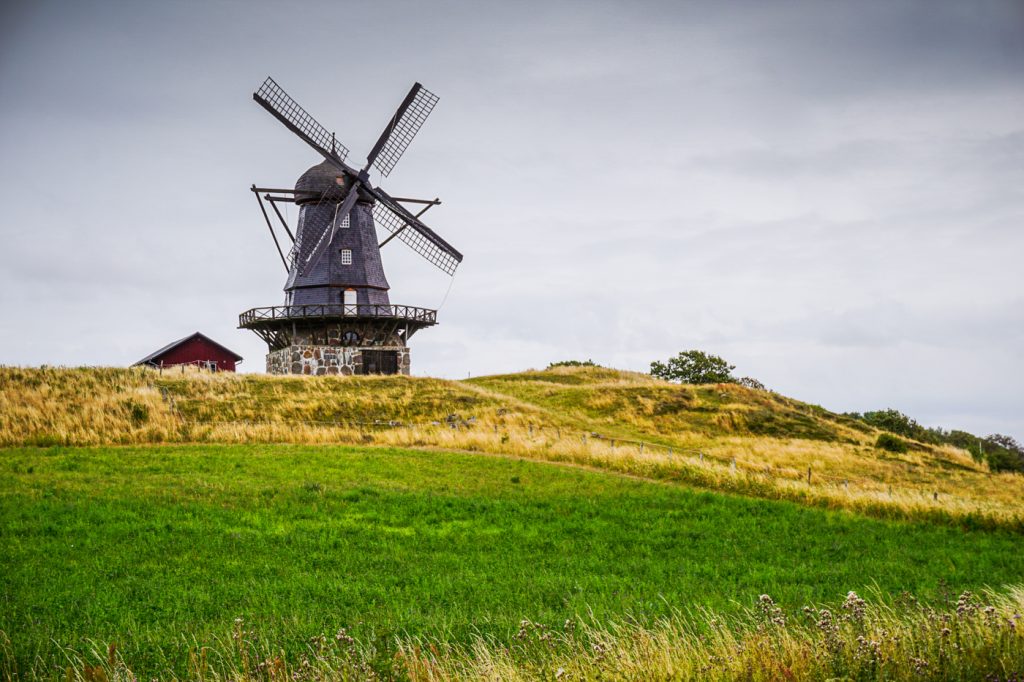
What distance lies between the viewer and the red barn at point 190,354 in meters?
53.5

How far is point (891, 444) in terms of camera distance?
40.4m

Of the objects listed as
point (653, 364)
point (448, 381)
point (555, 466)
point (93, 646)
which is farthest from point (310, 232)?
point (93, 646)

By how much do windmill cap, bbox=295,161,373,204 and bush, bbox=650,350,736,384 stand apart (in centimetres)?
3024

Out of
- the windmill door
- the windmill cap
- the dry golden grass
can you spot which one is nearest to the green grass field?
the dry golden grass

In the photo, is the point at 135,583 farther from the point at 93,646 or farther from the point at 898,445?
the point at 898,445

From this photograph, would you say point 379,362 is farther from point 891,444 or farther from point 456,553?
point 456,553

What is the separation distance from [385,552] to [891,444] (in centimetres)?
3328

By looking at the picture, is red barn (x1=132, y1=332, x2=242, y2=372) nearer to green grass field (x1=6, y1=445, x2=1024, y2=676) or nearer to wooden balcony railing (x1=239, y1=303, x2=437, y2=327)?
wooden balcony railing (x1=239, y1=303, x2=437, y2=327)

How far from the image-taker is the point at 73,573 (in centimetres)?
1248

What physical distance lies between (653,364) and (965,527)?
49.4m

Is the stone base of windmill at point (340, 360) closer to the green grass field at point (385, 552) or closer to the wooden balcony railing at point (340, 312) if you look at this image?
the wooden balcony railing at point (340, 312)

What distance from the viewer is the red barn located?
5353cm

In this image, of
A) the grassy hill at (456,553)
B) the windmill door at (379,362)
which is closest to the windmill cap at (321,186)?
the windmill door at (379,362)

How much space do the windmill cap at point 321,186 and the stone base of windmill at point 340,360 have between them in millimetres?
8731
